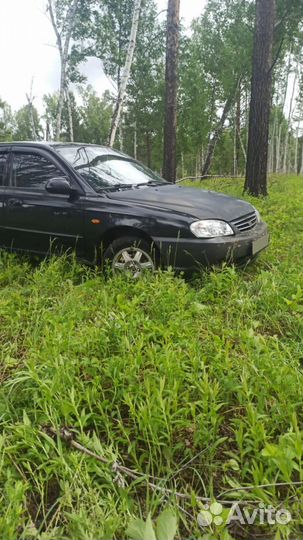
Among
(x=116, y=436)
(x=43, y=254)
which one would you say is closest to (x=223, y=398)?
(x=116, y=436)

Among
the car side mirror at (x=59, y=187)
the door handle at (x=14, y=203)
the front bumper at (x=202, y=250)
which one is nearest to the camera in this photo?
the front bumper at (x=202, y=250)

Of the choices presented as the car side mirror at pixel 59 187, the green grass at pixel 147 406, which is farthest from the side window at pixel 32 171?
the green grass at pixel 147 406

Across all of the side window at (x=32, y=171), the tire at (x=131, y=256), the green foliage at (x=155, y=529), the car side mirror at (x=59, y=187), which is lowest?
the green foliage at (x=155, y=529)

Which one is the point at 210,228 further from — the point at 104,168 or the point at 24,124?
the point at 24,124

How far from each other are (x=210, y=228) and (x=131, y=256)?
0.90m

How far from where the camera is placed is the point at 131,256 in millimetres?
3896

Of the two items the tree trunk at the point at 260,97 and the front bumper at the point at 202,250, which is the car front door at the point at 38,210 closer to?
the front bumper at the point at 202,250

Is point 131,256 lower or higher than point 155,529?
higher

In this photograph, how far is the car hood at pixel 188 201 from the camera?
372cm

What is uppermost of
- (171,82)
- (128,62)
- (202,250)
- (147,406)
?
(128,62)

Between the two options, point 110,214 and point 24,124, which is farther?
point 24,124

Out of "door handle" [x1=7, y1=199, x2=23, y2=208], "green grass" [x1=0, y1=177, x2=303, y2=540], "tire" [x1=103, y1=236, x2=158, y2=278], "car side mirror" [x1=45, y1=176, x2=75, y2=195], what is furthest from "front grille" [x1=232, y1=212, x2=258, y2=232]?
"door handle" [x1=7, y1=199, x2=23, y2=208]

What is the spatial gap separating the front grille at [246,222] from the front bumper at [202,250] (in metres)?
0.09

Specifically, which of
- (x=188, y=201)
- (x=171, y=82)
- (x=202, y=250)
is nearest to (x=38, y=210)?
(x=188, y=201)
